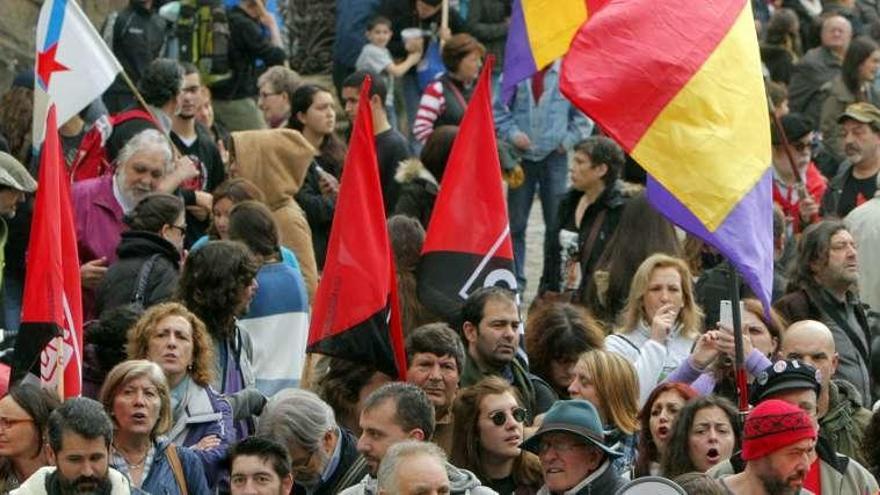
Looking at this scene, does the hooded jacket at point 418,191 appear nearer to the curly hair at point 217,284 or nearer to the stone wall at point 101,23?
the curly hair at point 217,284

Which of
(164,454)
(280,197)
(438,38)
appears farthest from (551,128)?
(164,454)

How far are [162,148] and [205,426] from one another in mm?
3096

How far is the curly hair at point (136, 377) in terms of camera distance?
38.9 feet

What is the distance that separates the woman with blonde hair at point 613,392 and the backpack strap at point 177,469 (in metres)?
1.95

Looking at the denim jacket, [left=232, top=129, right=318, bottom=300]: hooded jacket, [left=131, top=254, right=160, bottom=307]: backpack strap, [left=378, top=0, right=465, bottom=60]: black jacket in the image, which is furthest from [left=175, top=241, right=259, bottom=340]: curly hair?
[left=378, top=0, right=465, bottom=60]: black jacket

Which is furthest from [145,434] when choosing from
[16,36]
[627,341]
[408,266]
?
[16,36]

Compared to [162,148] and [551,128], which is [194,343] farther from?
[551,128]

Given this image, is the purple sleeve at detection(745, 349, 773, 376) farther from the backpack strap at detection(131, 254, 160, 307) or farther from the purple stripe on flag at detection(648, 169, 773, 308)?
the backpack strap at detection(131, 254, 160, 307)

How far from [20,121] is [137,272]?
10.4 ft

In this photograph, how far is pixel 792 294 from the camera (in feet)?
49.3

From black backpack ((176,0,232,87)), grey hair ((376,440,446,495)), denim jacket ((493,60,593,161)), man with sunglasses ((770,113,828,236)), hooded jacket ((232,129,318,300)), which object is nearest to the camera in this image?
grey hair ((376,440,446,495))

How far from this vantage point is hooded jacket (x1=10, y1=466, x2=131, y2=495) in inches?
431

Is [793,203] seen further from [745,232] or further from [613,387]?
[745,232]

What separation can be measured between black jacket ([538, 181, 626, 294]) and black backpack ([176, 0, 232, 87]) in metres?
4.69
